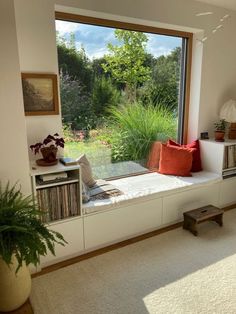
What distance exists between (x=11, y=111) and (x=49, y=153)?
0.50 meters

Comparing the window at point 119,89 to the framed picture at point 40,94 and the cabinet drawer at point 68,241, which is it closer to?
the framed picture at point 40,94

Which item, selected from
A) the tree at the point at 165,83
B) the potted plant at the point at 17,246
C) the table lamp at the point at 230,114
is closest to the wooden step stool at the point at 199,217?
the table lamp at the point at 230,114

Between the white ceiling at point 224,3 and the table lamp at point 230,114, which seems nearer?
the white ceiling at point 224,3

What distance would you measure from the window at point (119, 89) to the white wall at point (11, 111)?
2.69 ft

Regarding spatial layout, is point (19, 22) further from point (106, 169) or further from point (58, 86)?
point (106, 169)

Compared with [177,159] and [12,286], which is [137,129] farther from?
[12,286]

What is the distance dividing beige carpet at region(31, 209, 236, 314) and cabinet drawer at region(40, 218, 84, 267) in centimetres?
13

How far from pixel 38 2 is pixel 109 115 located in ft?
4.31

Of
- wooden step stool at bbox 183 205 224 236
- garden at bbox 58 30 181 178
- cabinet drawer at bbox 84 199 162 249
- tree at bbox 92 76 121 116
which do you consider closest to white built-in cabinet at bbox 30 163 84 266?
cabinet drawer at bbox 84 199 162 249

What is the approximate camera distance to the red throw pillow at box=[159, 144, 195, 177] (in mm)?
3170

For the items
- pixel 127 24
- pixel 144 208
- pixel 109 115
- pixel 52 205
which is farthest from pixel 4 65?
pixel 144 208

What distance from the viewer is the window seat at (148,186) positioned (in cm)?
243

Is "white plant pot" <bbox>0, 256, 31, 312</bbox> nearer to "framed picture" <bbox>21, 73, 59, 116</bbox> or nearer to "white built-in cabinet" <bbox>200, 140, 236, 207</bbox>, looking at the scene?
"framed picture" <bbox>21, 73, 59, 116</bbox>

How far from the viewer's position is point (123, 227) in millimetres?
2574
